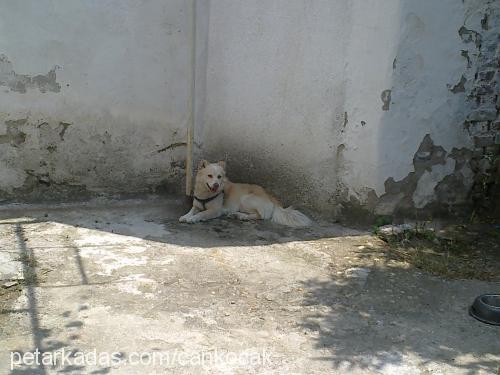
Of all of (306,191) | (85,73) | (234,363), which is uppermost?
(85,73)

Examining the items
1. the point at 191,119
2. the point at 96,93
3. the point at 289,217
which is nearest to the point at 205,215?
the point at 289,217

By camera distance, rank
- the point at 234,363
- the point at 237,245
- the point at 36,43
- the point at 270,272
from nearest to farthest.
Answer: the point at 234,363 < the point at 270,272 < the point at 237,245 < the point at 36,43

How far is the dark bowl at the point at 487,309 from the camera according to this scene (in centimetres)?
382

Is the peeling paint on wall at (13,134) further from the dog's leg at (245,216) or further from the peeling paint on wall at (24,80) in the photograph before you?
the dog's leg at (245,216)

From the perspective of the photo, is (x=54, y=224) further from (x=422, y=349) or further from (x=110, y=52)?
(x=422, y=349)

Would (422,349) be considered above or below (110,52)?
below

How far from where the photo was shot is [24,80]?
5676 millimetres

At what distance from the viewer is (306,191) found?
19.1ft

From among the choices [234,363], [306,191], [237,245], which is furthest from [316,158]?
[234,363]

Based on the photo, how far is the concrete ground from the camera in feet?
11.0

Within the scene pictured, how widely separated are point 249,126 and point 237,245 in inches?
59.1

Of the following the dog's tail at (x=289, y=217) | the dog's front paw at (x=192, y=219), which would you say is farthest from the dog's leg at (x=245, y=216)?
the dog's front paw at (x=192, y=219)

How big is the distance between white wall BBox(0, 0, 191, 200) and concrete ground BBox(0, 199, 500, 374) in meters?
0.72

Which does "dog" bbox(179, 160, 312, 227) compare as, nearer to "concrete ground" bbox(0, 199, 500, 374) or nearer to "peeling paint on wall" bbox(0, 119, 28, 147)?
"concrete ground" bbox(0, 199, 500, 374)
